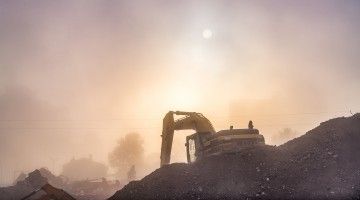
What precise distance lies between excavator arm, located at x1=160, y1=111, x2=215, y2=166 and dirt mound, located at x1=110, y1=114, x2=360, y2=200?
3.19 meters

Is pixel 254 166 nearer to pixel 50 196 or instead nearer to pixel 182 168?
pixel 182 168

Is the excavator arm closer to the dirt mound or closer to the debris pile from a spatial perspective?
the dirt mound

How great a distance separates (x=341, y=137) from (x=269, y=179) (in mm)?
4139

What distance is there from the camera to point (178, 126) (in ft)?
68.1

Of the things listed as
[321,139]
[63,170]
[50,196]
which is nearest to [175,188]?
[50,196]

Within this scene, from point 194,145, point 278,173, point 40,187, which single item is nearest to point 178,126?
point 194,145

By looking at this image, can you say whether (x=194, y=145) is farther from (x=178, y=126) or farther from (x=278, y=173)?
(x=278, y=173)

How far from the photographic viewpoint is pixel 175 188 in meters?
14.7

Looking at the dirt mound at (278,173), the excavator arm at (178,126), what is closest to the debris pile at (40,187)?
→ the dirt mound at (278,173)

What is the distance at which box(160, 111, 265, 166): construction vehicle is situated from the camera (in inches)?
648

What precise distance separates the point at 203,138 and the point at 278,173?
627 cm

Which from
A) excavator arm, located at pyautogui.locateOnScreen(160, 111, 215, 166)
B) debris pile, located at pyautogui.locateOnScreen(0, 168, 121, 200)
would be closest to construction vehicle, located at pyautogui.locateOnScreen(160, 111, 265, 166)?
excavator arm, located at pyautogui.locateOnScreen(160, 111, 215, 166)

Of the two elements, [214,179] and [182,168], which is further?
[182,168]

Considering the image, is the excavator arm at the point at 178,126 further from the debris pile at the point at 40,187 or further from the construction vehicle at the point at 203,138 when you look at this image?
the debris pile at the point at 40,187
